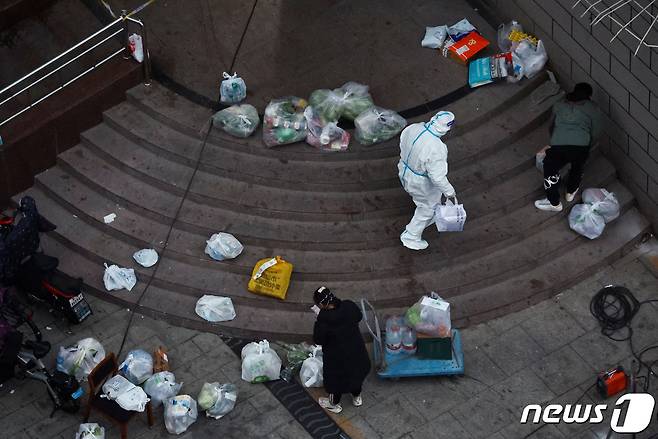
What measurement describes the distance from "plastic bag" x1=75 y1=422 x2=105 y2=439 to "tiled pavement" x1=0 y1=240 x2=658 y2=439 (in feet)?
0.58

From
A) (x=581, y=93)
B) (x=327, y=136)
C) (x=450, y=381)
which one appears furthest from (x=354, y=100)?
(x=450, y=381)

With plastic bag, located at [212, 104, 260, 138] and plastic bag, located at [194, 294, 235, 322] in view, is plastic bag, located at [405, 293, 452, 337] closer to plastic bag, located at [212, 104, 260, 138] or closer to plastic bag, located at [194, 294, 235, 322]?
plastic bag, located at [194, 294, 235, 322]

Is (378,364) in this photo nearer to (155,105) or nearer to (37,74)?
(155,105)

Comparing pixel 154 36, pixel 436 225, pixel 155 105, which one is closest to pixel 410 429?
pixel 436 225

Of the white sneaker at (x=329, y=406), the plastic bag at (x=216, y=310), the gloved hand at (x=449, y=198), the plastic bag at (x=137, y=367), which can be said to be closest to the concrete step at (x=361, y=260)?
the plastic bag at (x=216, y=310)

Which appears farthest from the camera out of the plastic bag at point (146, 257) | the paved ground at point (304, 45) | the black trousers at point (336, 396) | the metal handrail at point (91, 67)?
the paved ground at point (304, 45)

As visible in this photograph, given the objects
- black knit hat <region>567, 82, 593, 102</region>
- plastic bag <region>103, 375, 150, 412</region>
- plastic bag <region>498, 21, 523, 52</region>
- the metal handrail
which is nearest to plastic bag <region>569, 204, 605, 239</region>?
black knit hat <region>567, 82, 593, 102</region>

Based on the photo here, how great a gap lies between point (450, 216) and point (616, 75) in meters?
2.36

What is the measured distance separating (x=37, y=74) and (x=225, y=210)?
2.94 metres

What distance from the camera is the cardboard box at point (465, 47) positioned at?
1433cm

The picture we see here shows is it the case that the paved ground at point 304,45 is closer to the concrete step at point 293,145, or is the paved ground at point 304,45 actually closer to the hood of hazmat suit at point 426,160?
the concrete step at point 293,145

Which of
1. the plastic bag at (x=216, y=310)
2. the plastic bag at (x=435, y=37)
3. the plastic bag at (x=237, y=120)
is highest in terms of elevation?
the plastic bag at (x=237, y=120)

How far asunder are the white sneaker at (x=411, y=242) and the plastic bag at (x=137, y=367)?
2.86 metres

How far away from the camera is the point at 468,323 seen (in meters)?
13.0
